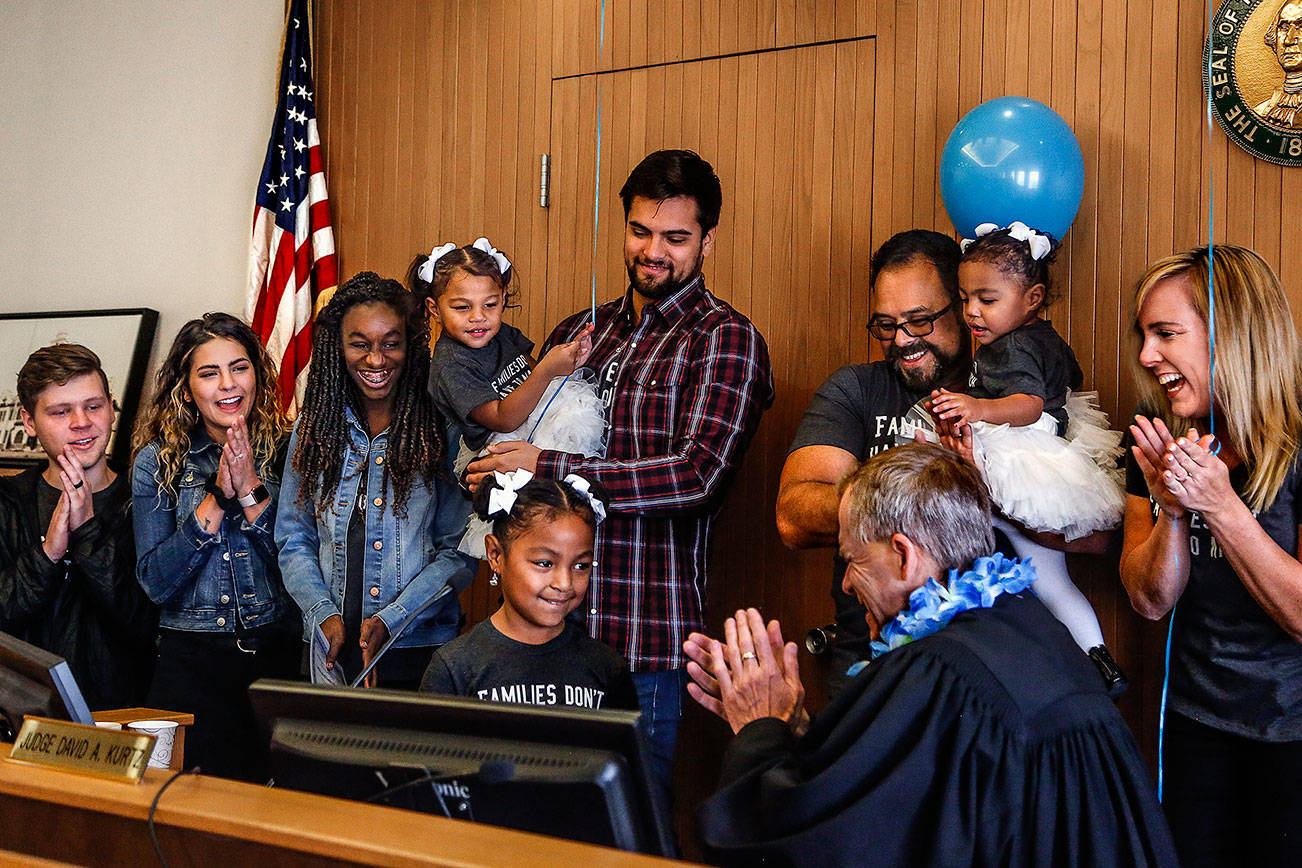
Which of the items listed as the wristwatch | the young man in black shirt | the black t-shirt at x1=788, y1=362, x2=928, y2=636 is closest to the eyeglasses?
the black t-shirt at x1=788, y1=362, x2=928, y2=636

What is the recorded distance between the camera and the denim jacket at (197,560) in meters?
2.91

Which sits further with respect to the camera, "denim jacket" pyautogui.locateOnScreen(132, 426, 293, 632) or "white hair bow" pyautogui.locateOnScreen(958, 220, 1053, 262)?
"denim jacket" pyautogui.locateOnScreen(132, 426, 293, 632)

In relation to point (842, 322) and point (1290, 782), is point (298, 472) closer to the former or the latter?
point (842, 322)

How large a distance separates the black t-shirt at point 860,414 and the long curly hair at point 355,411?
3.12 ft

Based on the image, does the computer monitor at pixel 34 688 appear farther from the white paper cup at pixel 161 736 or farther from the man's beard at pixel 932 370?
the man's beard at pixel 932 370

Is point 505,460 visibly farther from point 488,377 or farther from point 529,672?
point 529,672

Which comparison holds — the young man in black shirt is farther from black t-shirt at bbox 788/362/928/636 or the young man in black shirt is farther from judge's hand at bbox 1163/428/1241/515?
judge's hand at bbox 1163/428/1241/515

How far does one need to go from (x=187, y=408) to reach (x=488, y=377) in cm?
84

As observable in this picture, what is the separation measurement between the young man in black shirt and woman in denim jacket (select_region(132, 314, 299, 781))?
4.9 inches

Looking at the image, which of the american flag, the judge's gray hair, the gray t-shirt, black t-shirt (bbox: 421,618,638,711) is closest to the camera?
the judge's gray hair

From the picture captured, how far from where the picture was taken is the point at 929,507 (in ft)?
5.77

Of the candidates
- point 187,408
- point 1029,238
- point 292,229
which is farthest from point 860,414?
point 292,229

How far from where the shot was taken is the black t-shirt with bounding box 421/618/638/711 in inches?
91.4

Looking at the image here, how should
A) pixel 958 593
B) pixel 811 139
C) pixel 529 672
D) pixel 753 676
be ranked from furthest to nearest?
pixel 811 139 < pixel 529 672 < pixel 753 676 < pixel 958 593
